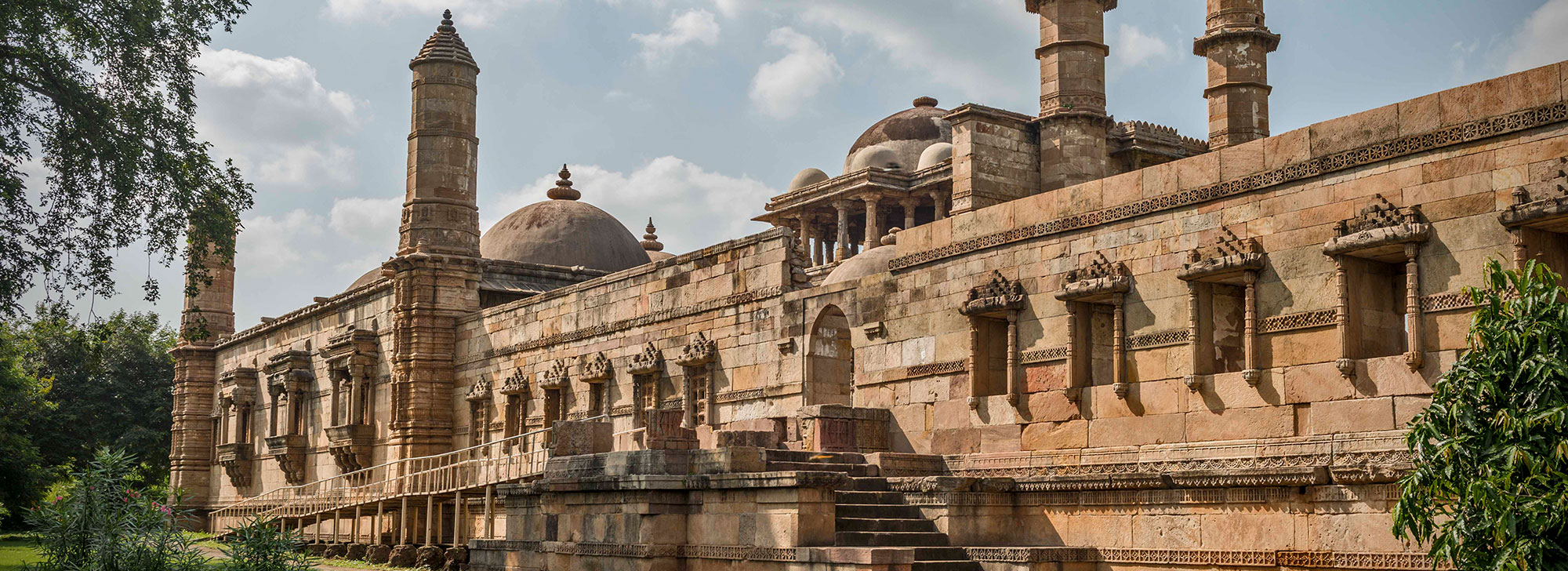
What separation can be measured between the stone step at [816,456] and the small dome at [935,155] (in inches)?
846

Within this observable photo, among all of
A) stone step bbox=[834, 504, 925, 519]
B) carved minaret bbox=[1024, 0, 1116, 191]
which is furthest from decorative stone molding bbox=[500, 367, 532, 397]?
stone step bbox=[834, 504, 925, 519]

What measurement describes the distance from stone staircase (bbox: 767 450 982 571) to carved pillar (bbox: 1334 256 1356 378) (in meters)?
3.23

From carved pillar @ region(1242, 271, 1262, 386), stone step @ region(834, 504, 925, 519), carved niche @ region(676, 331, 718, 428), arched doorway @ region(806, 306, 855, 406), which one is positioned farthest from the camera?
carved niche @ region(676, 331, 718, 428)

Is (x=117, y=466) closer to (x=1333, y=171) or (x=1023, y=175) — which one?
(x=1333, y=171)

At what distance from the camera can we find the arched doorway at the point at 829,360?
57.0 ft

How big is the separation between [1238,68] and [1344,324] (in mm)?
8955

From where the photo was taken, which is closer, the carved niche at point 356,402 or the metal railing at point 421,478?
the metal railing at point 421,478

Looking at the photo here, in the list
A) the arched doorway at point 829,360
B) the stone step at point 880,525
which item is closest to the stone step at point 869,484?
the stone step at point 880,525

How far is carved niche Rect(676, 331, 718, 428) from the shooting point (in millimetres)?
19344

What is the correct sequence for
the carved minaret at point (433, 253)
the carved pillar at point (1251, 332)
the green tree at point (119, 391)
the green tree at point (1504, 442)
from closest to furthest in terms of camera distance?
the green tree at point (1504, 442)
the carved pillar at point (1251, 332)
the carved minaret at point (433, 253)
the green tree at point (119, 391)

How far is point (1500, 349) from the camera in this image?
7.91 metres

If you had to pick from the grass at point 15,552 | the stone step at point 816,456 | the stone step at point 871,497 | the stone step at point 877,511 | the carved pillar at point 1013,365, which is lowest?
the grass at point 15,552

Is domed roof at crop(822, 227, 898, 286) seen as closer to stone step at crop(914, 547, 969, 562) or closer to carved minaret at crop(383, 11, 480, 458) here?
carved minaret at crop(383, 11, 480, 458)

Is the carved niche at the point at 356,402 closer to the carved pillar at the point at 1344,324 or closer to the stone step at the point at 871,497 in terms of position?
the stone step at the point at 871,497
